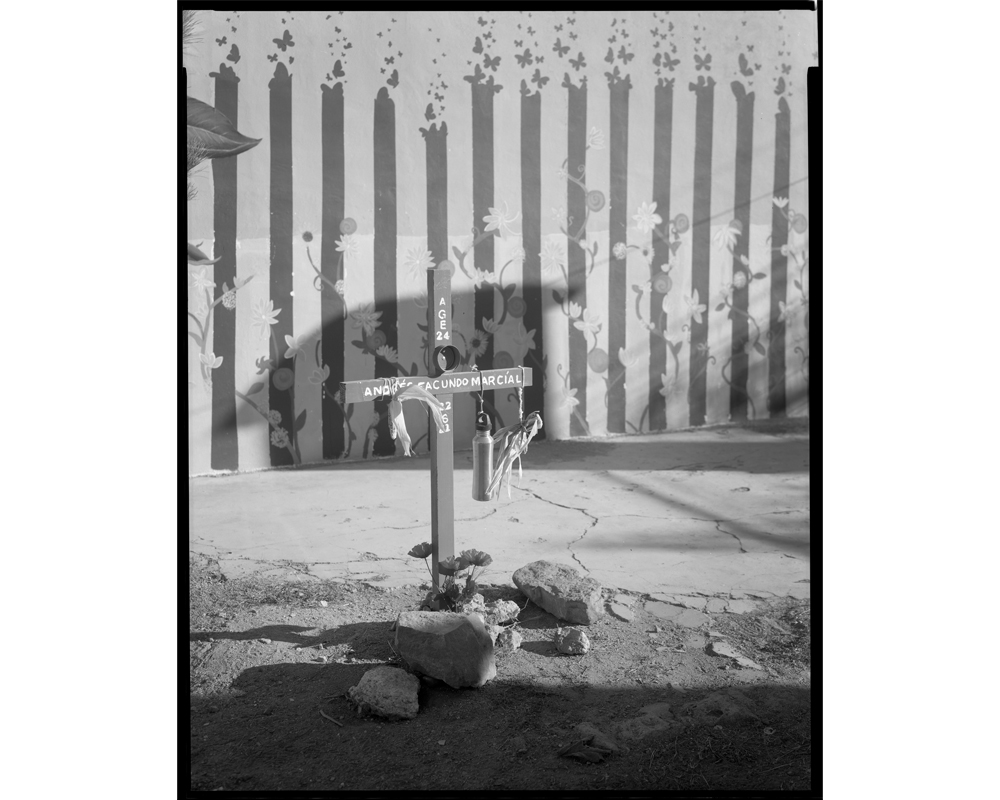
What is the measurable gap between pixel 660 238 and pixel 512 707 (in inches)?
154

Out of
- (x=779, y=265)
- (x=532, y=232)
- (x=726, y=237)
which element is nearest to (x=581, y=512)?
(x=532, y=232)

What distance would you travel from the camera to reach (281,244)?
213 inches

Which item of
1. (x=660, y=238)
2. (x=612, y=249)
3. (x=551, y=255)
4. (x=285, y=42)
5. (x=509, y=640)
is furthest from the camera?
(x=660, y=238)

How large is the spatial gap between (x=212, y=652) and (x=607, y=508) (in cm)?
210

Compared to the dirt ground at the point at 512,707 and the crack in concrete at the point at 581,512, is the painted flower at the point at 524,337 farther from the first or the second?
the dirt ground at the point at 512,707

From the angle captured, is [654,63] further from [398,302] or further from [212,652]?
[212,652]

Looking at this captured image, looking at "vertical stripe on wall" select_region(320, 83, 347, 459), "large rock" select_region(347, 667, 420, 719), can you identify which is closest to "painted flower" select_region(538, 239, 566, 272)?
"vertical stripe on wall" select_region(320, 83, 347, 459)

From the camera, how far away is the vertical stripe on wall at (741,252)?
630cm

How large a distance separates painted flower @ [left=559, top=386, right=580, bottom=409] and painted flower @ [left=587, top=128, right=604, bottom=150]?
137 cm

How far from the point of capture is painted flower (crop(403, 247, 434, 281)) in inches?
223

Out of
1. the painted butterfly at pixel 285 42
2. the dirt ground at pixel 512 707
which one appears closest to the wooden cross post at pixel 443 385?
the dirt ground at pixel 512 707

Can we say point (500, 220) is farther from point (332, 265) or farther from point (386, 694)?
point (386, 694)

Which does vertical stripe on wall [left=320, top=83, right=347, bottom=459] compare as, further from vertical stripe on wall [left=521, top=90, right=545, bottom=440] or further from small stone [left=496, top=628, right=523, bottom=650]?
small stone [left=496, top=628, right=523, bottom=650]

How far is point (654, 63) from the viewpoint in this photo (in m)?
6.01
